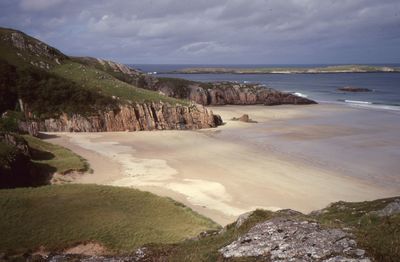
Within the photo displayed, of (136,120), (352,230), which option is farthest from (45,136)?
(352,230)

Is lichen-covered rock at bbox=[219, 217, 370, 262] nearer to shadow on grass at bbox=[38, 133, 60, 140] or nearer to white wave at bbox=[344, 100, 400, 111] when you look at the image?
shadow on grass at bbox=[38, 133, 60, 140]

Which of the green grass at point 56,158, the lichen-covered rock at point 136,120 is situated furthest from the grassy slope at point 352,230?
the lichen-covered rock at point 136,120

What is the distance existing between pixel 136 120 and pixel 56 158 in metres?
25.6

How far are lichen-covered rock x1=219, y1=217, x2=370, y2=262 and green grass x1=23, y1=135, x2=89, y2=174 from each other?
3241 cm

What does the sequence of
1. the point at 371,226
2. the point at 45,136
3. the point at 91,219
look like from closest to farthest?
the point at 371,226
the point at 91,219
the point at 45,136

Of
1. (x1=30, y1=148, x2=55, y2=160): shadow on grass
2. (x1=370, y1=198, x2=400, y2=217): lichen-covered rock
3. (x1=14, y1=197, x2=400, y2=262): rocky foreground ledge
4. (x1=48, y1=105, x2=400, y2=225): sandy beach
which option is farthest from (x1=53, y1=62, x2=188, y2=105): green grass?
(x1=370, y1=198, x2=400, y2=217): lichen-covered rock

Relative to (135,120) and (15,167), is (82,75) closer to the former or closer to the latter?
(135,120)

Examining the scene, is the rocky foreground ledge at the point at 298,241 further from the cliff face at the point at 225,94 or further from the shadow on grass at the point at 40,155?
the cliff face at the point at 225,94

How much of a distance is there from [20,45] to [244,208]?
247 feet

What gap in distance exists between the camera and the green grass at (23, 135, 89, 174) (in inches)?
1657

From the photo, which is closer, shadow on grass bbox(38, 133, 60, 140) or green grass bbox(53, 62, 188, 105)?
shadow on grass bbox(38, 133, 60, 140)

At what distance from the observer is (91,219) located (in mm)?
26875

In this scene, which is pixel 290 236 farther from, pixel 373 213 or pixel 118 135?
pixel 118 135

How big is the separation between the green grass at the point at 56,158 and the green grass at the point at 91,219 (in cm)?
934
